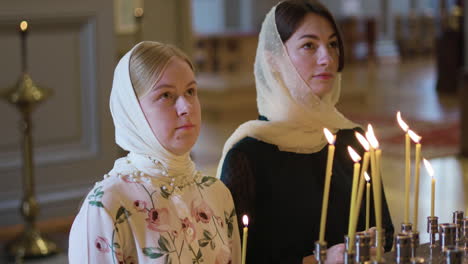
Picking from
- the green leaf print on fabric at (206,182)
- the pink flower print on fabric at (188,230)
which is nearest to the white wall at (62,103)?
the green leaf print on fabric at (206,182)

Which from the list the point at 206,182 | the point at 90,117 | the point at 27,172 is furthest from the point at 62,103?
the point at 206,182

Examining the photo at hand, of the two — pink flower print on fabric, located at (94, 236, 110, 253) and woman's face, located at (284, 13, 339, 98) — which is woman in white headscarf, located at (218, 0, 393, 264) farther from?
pink flower print on fabric, located at (94, 236, 110, 253)

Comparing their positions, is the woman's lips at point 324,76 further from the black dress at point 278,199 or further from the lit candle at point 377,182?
the lit candle at point 377,182

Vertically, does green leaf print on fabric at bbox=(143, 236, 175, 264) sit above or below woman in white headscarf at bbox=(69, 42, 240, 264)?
below

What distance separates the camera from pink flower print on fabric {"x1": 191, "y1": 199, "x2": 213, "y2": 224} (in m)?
2.02

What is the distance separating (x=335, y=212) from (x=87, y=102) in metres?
→ 3.86

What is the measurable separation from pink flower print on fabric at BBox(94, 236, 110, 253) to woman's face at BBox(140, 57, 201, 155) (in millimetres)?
267

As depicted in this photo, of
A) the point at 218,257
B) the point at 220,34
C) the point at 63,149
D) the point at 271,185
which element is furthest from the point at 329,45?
the point at 220,34

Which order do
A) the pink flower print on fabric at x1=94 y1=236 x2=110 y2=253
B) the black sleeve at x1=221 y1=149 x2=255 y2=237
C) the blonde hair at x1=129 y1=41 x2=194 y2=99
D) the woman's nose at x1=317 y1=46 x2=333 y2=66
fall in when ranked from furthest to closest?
the woman's nose at x1=317 y1=46 x2=333 y2=66, the black sleeve at x1=221 y1=149 x2=255 y2=237, the blonde hair at x1=129 y1=41 x2=194 y2=99, the pink flower print on fabric at x1=94 y1=236 x2=110 y2=253

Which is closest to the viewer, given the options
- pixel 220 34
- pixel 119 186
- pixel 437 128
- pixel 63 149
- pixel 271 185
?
pixel 119 186

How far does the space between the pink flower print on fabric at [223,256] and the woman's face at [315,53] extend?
679mm

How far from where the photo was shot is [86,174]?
20.2ft

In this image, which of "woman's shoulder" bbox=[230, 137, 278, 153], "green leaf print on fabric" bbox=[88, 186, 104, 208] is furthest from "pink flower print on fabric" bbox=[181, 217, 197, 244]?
"woman's shoulder" bbox=[230, 137, 278, 153]

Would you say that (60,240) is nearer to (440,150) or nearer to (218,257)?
(218,257)
